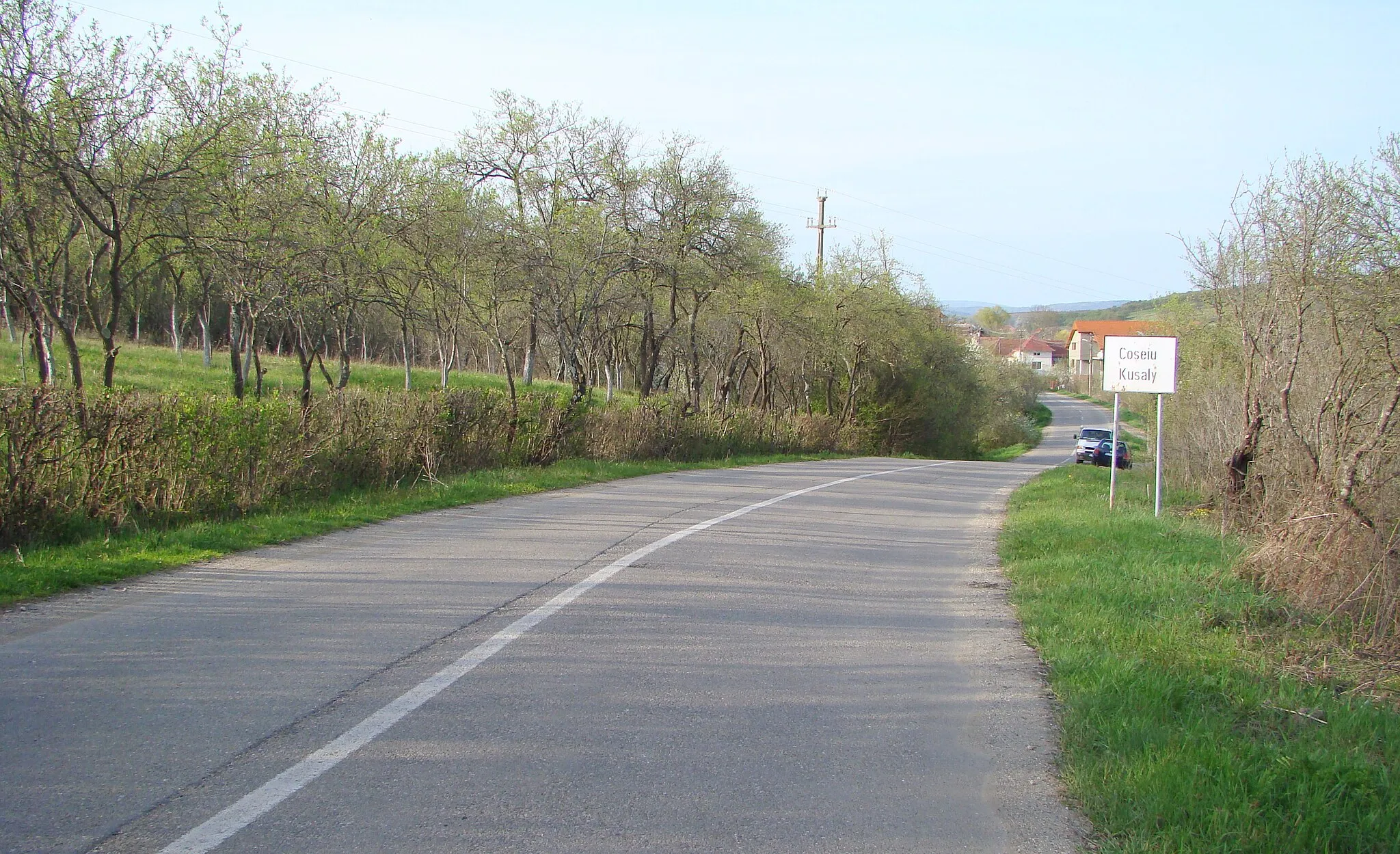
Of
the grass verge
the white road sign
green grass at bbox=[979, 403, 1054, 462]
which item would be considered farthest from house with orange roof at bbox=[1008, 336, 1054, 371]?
Answer: the grass verge

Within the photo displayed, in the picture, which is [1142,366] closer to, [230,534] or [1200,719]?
[1200,719]

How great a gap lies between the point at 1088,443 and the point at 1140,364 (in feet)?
107

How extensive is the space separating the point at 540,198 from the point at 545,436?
11.5 meters

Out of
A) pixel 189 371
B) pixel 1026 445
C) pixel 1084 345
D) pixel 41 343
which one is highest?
pixel 1084 345

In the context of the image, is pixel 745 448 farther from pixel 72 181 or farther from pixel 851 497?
pixel 72 181

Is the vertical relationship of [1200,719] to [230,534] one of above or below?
below

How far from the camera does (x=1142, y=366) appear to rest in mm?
15570

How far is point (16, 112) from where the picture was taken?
500 inches

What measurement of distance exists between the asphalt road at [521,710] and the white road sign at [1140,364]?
7551mm

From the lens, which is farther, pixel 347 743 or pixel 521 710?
pixel 521 710

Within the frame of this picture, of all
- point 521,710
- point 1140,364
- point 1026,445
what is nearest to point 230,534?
point 521,710

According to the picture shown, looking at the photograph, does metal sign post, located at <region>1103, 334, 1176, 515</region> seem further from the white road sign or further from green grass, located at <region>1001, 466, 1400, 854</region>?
green grass, located at <region>1001, 466, 1400, 854</region>

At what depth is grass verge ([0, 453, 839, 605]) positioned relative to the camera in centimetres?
780

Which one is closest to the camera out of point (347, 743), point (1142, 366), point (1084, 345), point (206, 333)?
point (347, 743)
